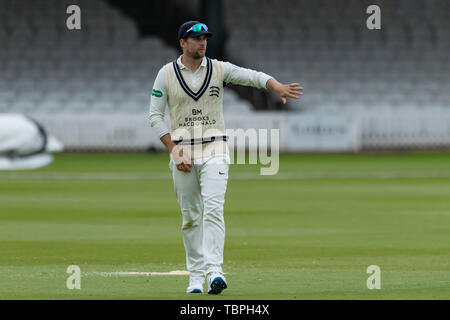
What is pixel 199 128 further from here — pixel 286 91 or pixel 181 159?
pixel 286 91

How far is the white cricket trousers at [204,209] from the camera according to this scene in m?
8.35

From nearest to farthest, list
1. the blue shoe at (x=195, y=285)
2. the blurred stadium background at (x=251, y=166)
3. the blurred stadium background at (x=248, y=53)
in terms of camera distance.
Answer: the blue shoe at (x=195, y=285), the blurred stadium background at (x=251, y=166), the blurred stadium background at (x=248, y=53)

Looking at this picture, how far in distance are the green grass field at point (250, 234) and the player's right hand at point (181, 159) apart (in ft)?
3.23

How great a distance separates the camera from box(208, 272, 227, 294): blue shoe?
8.16 metres

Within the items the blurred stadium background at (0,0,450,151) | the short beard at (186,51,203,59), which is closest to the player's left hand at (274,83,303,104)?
the short beard at (186,51,203,59)

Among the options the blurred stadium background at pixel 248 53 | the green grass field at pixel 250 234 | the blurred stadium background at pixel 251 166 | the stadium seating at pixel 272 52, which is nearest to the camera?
the green grass field at pixel 250 234

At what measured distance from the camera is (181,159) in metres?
8.38

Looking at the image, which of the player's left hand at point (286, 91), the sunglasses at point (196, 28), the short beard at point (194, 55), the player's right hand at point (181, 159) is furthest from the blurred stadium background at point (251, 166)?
the sunglasses at point (196, 28)

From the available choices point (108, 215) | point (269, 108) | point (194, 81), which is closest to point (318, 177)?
point (108, 215)

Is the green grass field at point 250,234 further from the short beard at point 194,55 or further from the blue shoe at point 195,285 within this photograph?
the short beard at point 194,55

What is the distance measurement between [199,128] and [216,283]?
1233 mm

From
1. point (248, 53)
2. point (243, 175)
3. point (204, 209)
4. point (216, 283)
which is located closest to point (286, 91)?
point (204, 209)

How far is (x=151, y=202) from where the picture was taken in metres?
17.9
